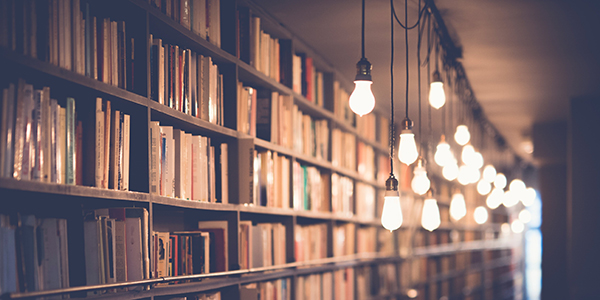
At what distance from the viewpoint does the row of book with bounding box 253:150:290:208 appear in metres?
3.49

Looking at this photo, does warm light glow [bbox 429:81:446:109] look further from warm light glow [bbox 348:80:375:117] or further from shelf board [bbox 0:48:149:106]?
shelf board [bbox 0:48:149:106]

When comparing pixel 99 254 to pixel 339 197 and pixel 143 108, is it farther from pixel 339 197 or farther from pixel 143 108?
pixel 339 197

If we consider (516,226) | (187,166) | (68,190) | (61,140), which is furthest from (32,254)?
(516,226)

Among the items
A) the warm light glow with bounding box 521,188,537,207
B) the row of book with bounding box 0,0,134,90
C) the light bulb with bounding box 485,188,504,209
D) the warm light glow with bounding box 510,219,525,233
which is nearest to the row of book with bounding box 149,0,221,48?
the row of book with bounding box 0,0,134,90

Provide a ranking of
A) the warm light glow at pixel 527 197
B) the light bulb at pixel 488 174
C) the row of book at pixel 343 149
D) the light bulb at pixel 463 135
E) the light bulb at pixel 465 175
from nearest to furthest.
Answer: the light bulb at pixel 463 135 < the light bulb at pixel 465 175 < the row of book at pixel 343 149 < the light bulb at pixel 488 174 < the warm light glow at pixel 527 197

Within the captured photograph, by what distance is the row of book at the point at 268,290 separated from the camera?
311cm

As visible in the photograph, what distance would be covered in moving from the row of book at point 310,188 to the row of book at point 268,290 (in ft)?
1.65

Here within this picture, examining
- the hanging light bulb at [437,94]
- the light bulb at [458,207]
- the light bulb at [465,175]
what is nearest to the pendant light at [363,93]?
the hanging light bulb at [437,94]

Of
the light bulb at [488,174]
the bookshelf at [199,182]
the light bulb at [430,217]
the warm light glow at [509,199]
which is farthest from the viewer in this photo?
the warm light glow at [509,199]

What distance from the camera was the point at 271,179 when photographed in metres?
3.64

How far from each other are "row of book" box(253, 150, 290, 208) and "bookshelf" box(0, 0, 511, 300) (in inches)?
0.4

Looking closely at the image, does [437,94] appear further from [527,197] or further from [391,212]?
[527,197]

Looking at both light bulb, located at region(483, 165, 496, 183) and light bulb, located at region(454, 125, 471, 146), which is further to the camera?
light bulb, located at region(483, 165, 496, 183)

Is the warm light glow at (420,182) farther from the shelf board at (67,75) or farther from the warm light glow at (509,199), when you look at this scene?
the warm light glow at (509,199)
